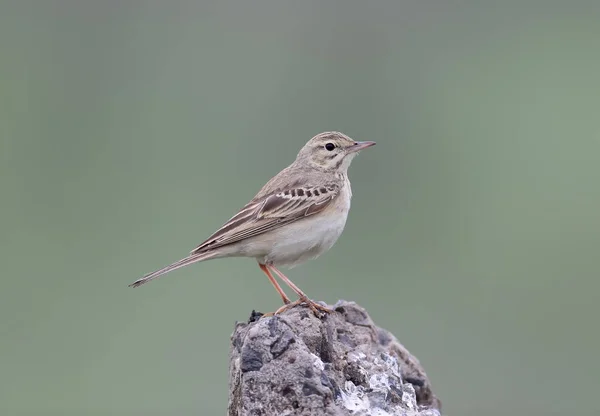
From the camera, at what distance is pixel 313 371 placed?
841cm

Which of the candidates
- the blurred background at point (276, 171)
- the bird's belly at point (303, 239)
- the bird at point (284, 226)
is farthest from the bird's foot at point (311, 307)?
the blurred background at point (276, 171)

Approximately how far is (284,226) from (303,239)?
22 centimetres

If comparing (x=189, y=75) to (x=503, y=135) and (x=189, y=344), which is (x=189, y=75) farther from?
(x=189, y=344)

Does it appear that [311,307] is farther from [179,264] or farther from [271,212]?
[271,212]

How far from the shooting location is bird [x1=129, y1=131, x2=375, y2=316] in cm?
1090

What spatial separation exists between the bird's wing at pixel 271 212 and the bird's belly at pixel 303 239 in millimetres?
80

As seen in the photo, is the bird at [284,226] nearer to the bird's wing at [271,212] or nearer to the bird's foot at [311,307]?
the bird's wing at [271,212]

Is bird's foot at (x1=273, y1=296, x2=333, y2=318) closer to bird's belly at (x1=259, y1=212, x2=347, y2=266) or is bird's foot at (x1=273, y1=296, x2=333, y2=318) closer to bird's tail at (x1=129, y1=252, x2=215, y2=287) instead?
bird's tail at (x1=129, y1=252, x2=215, y2=287)

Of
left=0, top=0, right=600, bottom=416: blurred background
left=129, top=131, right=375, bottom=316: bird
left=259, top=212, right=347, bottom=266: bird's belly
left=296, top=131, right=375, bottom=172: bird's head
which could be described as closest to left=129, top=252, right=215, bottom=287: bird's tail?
left=129, top=131, right=375, bottom=316: bird

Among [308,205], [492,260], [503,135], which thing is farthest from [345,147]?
[503,135]

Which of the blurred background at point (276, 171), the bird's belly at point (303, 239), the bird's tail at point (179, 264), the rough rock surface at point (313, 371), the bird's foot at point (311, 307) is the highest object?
the blurred background at point (276, 171)

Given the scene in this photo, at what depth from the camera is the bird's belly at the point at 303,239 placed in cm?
1118

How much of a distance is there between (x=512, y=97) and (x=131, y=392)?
2374 centimetres

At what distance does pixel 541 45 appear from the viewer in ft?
155
